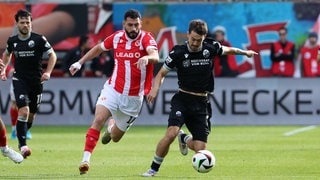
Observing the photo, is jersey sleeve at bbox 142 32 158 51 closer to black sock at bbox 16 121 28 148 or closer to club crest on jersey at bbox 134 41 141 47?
club crest on jersey at bbox 134 41 141 47

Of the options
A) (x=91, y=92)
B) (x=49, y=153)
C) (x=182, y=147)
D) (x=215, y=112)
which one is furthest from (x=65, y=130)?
(x=182, y=147)

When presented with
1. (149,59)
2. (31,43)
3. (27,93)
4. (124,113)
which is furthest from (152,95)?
(27,93)

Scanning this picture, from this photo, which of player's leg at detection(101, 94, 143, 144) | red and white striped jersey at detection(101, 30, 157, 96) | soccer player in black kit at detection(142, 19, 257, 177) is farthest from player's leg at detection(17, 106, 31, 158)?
soccer player in black kit at detection(142, 19, 257, 177)

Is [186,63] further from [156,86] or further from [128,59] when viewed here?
[128,59]

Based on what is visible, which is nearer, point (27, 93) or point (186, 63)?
point (186, 63)

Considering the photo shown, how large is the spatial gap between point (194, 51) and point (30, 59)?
4.61 metres

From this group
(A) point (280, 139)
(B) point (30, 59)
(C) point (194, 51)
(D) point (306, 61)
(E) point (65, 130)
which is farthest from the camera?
(D) point (306, 61)

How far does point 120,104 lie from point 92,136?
105cm

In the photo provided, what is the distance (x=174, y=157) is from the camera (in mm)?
19094

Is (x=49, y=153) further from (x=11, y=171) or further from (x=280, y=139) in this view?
(x=280, y=139)

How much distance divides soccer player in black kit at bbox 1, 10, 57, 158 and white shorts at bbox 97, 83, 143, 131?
7.59 feet

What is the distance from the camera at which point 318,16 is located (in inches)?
1205

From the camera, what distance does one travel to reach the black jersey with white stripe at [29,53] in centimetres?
1912

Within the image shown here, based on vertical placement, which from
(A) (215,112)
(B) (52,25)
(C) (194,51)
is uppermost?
(C) (194,51)
